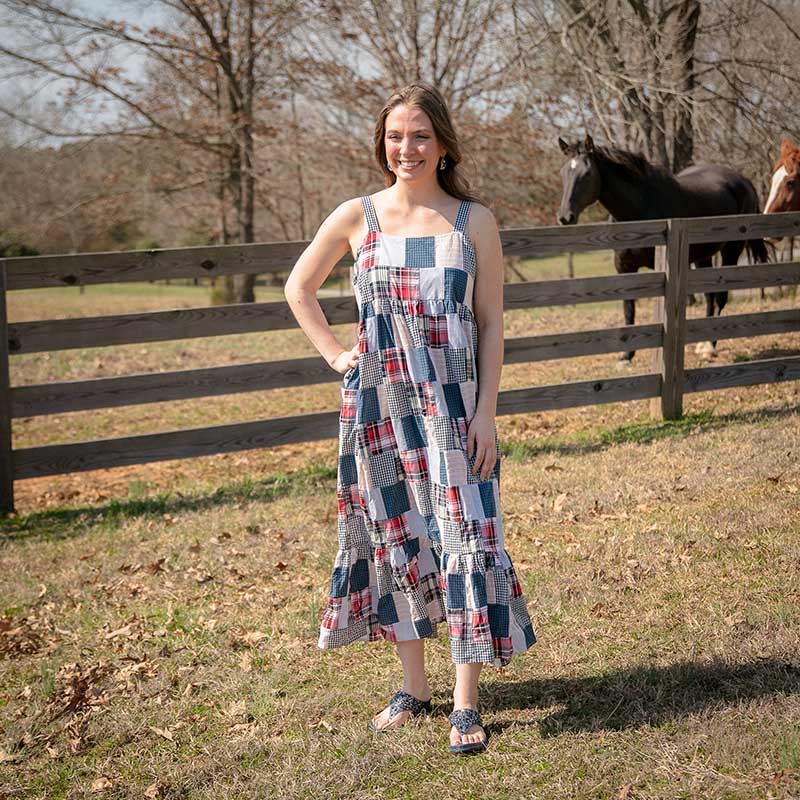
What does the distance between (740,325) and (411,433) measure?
18.1 feet

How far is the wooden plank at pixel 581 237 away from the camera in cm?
670

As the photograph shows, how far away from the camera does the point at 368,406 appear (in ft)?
9.46

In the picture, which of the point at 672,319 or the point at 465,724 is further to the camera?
the point at 672,319

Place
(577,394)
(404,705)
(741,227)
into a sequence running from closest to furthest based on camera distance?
(404,705) → (577,394) → (741,227)

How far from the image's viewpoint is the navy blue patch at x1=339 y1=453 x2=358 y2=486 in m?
2.94

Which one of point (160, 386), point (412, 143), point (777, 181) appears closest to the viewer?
point (412, 143)

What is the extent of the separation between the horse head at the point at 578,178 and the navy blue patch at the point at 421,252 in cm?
675

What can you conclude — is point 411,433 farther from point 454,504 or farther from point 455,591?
point 455,591

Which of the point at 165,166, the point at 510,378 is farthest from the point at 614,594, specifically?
the point at 165,166

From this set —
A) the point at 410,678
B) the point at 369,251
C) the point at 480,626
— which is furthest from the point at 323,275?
the point at 410,678

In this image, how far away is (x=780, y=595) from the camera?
380cm

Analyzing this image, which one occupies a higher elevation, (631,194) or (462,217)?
(631,194)

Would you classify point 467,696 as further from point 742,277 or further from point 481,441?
point 742,277

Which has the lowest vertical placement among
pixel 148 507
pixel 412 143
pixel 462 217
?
pixel 148 507
